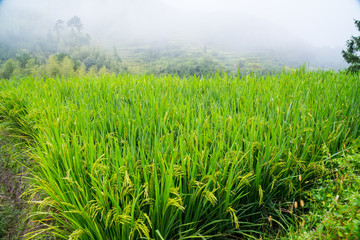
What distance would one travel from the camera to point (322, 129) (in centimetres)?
192

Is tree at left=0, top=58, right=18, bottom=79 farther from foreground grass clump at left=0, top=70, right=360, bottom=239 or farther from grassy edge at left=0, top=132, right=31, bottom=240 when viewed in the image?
foreground grass clump at left=0, top=70, right=360, bottom=239

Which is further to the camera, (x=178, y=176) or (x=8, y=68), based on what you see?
(x=8, y=68)

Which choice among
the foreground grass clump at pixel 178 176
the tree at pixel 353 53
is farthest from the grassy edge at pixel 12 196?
the tree at pixel 353 53

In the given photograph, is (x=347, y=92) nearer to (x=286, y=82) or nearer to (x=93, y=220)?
(x=286, y=82)

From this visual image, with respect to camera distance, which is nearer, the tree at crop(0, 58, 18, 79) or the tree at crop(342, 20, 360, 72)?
the tree at crop(342, 20, 360, 72)

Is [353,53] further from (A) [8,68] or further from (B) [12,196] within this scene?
(A) [8,68]

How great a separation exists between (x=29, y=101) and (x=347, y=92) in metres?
3.96

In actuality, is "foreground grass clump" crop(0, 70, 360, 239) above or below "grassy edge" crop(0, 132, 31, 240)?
above

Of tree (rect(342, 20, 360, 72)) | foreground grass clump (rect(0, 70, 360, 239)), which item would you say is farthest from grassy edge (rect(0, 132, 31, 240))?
tree (rect(342, 20, 360, 72))

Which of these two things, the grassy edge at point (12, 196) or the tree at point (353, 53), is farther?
the tree at point (353, 53)

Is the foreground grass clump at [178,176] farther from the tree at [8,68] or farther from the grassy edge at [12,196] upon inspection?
the tree at [8,68]

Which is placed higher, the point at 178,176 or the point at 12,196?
the point at 178,176

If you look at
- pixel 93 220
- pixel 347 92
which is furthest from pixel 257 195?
pixel 347 92

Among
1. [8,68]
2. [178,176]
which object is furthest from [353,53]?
[8,68]
